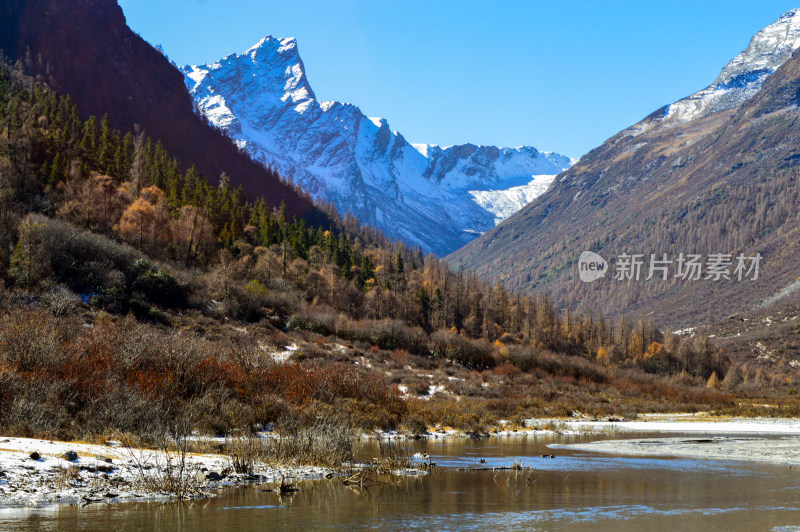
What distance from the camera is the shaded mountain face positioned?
154625 mm

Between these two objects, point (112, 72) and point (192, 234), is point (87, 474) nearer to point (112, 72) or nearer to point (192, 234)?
point (192, 234)

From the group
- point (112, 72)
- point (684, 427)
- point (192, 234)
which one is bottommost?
point (684, 427)

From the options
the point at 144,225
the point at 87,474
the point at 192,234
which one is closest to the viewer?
the point at 87,474

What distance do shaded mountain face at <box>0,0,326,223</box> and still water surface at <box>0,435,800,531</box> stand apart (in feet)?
483

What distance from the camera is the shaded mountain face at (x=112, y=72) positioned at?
154625mm

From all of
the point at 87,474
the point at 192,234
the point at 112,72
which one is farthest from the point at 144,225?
the point at 112,72

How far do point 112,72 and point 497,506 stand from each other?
180m

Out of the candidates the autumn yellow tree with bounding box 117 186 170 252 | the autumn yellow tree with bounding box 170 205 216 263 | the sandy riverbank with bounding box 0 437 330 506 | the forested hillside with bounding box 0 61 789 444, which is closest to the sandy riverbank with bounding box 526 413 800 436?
the forested hillside with bounding box 0 61 789 444

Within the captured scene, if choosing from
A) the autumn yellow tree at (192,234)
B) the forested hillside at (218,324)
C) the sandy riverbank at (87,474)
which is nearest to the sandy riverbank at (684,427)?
the forested hillside at (218,324)

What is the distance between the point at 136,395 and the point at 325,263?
9635cm

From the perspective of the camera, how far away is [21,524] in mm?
11523

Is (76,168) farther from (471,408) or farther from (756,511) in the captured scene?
(756,511)

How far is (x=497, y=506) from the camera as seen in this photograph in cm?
1486

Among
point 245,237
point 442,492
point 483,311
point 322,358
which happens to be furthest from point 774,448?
point 483,311
